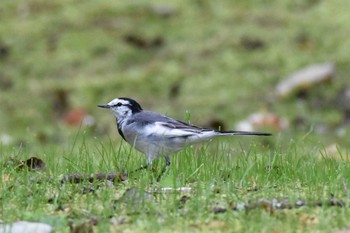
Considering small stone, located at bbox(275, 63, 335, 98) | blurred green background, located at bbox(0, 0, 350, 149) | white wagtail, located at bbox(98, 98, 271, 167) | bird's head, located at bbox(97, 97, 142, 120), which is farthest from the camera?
small stone, located at bbox(275, 63, 335, 98)

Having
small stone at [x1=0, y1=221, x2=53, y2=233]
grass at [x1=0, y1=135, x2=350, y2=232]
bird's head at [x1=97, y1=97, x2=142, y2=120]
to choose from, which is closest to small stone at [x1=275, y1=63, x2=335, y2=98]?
grass at [x1=0, y1=135, x2=350, y2=232]

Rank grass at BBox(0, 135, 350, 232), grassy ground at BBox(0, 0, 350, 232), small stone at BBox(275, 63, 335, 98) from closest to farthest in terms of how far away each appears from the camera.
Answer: grass at BBox(0, 135, 350, 232), grassy ground at BBox(0, 0, 350, 232), small stone at BBox(275, 63, 335, 98)

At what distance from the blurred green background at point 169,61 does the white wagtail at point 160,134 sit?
609cm

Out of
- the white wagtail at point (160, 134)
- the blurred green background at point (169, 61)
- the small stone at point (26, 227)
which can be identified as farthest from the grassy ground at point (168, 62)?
the small stone at point (26, 227)

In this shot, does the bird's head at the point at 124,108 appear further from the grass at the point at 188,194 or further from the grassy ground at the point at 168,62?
the grassy ground at the point at 168,62

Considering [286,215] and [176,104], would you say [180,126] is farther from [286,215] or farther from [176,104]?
[176,104]

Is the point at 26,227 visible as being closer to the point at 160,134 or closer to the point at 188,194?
the point at 188,194

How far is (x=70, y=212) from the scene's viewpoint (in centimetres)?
547

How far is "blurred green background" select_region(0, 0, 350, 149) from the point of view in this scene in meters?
13.9

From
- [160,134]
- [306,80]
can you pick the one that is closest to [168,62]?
[306,80]

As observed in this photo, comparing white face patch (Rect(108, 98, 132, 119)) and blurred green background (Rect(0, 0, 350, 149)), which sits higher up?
blurred green background (Rect(0, 0, 350, 149))

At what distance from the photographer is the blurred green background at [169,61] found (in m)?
13.9

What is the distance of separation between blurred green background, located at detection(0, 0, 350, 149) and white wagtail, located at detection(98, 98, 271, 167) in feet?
20.0

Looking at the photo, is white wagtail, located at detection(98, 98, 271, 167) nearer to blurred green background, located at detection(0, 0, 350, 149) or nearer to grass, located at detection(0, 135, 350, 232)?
grass, located at detection(0, 135, 350, 232)
